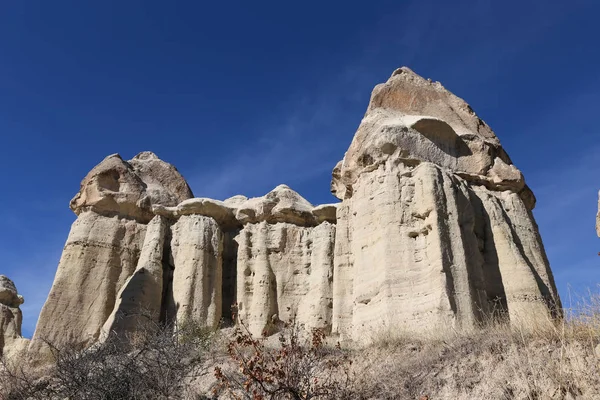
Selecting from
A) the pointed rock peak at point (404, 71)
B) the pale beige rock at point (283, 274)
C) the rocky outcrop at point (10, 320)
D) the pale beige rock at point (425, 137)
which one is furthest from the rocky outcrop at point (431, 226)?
the rocky outcrop at point (10, 320)

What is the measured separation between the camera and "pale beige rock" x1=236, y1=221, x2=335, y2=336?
1984 centimetres

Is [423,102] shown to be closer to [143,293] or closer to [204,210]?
[204,210]

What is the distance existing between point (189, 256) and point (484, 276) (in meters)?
11.5

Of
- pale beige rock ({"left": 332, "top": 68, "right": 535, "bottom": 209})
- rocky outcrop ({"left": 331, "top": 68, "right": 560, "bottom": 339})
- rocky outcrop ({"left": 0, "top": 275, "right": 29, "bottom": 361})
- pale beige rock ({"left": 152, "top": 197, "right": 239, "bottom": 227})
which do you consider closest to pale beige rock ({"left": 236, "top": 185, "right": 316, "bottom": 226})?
pale beige rock ({"left": 152, "top": 197, "right": 239, "bottom": 227})

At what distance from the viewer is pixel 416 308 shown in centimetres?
1346

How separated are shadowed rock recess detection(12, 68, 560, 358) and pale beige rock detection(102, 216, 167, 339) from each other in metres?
0.06

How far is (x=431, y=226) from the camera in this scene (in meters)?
14.7

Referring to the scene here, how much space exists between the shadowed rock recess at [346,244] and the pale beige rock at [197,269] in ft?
0.18

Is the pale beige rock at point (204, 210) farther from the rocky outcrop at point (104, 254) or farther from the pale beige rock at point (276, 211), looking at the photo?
the rocky outcrop at point (104, 254)

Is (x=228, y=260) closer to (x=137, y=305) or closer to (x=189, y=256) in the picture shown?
(x=189, y=256)

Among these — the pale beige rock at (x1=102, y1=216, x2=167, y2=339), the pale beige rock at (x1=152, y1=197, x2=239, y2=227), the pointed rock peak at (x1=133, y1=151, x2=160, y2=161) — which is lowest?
the pale beige rock at (x1=102, y1=216, x2=167, y2=339)

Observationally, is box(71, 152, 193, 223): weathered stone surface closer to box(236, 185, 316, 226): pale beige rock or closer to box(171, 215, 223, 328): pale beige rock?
box(171, 215, 223, 328): pale beige rock

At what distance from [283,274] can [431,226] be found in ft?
27.3

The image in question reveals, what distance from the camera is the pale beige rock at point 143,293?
18.4 m
